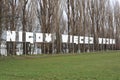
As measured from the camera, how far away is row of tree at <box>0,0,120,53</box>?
A: 113 ft

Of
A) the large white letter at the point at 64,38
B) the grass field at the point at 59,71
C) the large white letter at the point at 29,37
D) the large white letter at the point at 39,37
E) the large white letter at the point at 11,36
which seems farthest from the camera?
the large white letter at the point at 64,38

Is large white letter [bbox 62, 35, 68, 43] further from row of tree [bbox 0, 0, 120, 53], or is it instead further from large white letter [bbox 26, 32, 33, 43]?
large white letter [bbox 26, 32, 33, 43]

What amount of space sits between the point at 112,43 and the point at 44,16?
107 ft

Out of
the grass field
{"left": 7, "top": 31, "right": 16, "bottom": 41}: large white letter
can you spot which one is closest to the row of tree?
{"left": 7, "top": 31, "right": 16, "bottom": 41}: large white letter

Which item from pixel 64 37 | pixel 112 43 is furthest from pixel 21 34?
pixel 112 43

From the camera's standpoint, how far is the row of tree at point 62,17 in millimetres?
34375

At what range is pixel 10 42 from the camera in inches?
1441

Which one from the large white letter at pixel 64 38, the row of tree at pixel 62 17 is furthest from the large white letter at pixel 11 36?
the large white letter at pixel 64 38

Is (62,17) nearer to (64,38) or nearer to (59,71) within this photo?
(64,38)

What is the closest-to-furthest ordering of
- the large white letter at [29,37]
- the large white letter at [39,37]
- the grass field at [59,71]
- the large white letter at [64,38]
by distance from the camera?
the grass field at [59,71] → the large white letter at [29,37] → the large white letter at [39,37] → the large white letter at [64,38]

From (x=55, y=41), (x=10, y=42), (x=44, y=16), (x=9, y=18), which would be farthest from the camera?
(x=55, y=41)

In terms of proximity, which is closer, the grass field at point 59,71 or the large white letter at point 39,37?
the grass field at point 59,71

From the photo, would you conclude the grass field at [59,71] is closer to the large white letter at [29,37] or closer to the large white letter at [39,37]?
the large white letter at [29,37]

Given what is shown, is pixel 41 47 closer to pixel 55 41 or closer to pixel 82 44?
pixel 55 41
